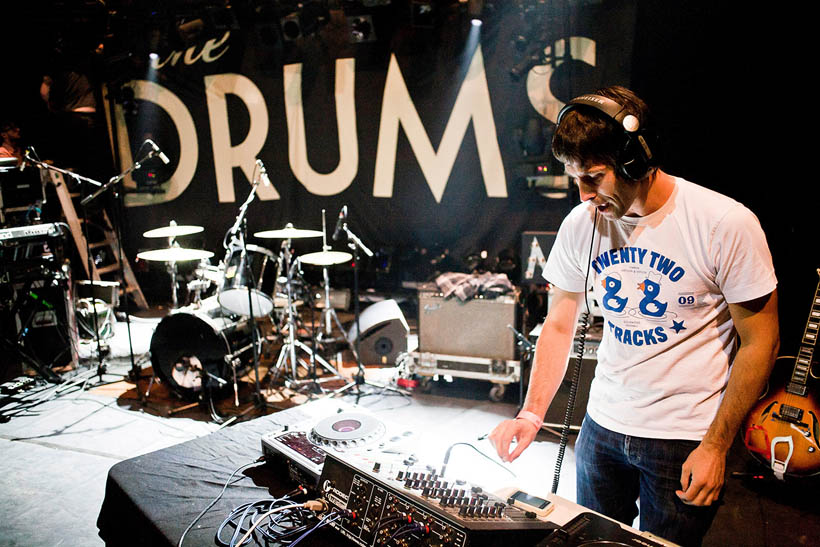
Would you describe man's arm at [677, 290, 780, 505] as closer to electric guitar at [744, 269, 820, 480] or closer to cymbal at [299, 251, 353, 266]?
electric guitar at [744, 269, 820, 480]

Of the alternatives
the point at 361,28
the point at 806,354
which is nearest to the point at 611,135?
the point at 806,354

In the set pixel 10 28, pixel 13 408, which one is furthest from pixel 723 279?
pixel 10 28

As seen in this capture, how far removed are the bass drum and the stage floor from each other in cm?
20

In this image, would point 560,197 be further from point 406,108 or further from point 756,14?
point 756,14

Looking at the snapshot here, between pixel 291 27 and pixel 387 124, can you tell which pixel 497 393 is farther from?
pixel 291 27

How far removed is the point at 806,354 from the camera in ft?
8.82

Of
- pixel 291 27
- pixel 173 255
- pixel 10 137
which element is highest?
pixel 291 27

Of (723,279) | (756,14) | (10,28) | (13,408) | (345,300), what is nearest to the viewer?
(723,279)

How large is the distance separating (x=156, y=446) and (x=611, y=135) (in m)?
3.24

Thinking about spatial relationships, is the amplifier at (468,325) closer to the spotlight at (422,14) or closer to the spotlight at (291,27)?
the spotlight at (422,14)

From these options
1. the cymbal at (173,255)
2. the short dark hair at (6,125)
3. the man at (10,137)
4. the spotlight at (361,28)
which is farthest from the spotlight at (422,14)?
the short dark hair at (6,125)

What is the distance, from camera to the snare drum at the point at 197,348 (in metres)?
3.75

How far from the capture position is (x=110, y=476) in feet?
4.91

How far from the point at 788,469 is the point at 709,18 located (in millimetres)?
2656
